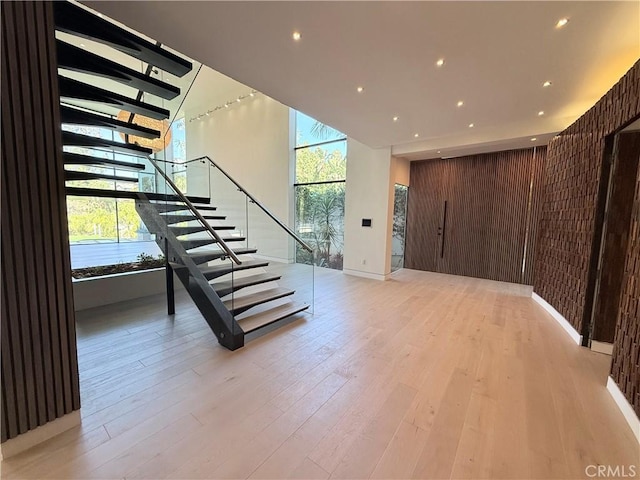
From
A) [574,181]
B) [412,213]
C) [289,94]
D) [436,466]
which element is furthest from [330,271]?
[436,466]

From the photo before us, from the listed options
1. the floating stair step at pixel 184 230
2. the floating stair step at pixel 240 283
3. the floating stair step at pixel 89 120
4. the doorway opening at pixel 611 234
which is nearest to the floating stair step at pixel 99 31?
the floating stair step at pixel 89 120

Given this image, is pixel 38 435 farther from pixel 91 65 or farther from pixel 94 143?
pixel 91 65

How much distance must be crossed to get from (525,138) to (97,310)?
25.9 ft

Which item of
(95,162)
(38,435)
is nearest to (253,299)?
(38,435)

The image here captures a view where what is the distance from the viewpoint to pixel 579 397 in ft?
7.48

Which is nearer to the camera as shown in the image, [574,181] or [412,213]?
[574,181]

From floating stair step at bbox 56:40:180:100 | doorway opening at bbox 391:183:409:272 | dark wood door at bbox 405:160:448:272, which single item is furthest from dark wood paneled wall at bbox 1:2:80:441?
dark wood door at bbox 405:160:448:272

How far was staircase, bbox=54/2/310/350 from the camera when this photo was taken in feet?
8.36

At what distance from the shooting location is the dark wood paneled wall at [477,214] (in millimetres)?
5898

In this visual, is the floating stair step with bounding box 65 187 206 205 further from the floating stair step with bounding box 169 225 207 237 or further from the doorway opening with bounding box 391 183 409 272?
the doorway opening with bounding box 391 183 409 272

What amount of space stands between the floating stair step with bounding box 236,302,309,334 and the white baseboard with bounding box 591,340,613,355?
364cm

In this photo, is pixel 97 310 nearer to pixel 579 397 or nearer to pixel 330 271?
pixel 330 271

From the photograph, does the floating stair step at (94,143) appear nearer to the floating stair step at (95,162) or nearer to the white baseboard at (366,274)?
the floating stair step at (95,162)

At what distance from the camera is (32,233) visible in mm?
1668
